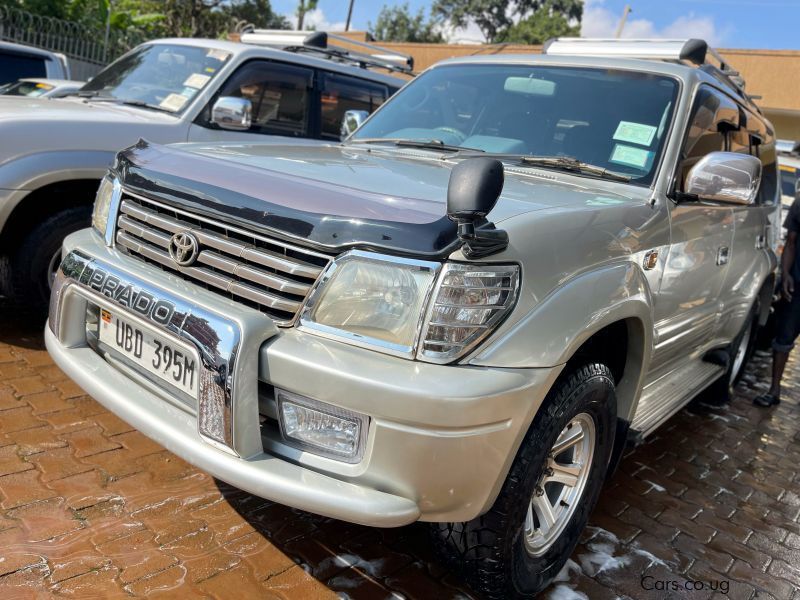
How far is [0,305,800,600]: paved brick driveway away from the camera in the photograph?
2332 mm

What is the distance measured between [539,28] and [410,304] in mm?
51402

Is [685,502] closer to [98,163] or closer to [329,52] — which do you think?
[98,163]

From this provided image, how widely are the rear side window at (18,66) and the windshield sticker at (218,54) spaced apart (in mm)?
3351

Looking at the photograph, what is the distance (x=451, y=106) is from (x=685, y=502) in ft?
7.58

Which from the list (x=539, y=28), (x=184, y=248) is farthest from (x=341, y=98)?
(x=539, y=28)

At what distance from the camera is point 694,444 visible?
429cm

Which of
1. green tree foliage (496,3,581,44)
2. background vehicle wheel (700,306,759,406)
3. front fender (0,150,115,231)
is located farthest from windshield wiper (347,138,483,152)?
green tree foliage (496,3,581,44)

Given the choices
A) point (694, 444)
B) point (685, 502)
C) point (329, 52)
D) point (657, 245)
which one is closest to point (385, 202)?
point (657, 245)

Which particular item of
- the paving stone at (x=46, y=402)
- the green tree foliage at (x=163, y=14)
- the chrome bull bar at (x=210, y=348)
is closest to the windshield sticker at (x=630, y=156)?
the chrome bull bar at (x=210, y=348)

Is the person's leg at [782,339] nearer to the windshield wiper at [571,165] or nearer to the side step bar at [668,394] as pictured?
the side step bar at [668,394]

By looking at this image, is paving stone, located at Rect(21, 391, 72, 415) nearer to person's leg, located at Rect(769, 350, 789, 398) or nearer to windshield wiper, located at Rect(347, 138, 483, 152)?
windshield wiper, located at Rect(347, 138, 483, 152)

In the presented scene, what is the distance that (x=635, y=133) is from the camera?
3070mm

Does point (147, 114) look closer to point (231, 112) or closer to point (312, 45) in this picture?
point (231, 112)

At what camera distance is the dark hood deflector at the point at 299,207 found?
6.25ft
